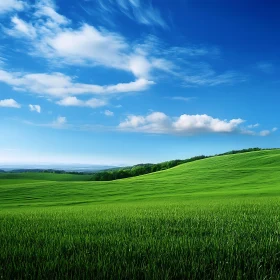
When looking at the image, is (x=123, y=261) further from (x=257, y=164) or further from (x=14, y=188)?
(x=257, y=164)

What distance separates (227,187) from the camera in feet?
165

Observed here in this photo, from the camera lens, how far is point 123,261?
4.37 m

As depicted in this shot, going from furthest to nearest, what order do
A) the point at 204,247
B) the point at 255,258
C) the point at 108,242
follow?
the point at 108,242 → the point at 204,247 → the point at 255,258

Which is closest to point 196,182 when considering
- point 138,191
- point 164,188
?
point 164,188

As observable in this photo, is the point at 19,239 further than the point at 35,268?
Yes

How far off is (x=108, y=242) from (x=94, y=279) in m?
2.14

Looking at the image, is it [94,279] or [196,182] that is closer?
[94,279]

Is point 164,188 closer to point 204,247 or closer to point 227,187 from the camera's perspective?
point 227,187

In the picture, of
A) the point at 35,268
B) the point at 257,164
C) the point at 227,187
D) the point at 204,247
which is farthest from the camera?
the point at 257,164

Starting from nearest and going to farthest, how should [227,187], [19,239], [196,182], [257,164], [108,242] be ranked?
[108,242]
[19,239]
[227,187]
[196,182]
[257,164]

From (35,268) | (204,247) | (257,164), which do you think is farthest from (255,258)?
(257,164)

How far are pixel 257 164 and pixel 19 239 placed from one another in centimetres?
7869

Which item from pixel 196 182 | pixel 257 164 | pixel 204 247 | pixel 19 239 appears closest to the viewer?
pixel 204 247

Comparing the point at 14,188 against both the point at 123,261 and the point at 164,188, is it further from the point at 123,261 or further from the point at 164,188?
the point at 123,261
